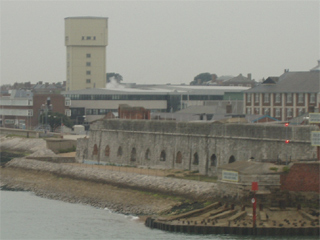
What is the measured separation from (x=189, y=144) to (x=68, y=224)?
13551 mm

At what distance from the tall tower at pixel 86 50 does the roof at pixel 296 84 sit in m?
66.3

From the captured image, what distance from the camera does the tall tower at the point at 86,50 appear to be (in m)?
148

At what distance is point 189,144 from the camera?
5634 centimetres

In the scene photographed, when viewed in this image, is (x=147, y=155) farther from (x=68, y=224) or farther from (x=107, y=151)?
(x=68, y=224)

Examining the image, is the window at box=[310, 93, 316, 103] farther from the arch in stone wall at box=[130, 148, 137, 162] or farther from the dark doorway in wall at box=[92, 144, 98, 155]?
the arch in stone wall at box=[130, 148, 137, 162]

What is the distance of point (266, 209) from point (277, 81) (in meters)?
47.4

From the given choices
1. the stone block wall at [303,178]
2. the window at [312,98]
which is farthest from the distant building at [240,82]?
the stone block wall at [303,178]

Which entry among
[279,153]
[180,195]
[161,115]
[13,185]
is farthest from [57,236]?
[161,115]

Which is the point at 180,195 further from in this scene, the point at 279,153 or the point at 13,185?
the point at 13,185

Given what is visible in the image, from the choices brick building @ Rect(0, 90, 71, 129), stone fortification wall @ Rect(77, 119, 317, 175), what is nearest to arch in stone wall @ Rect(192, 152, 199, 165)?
stone fortification wall @ Rect(77, 119, 317, 175)

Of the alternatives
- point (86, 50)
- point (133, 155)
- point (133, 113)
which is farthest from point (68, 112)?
point (133, 155)

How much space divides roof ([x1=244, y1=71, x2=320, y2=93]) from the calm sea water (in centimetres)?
3431

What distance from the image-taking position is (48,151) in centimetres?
7781

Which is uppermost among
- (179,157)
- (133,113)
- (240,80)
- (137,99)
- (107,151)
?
(240,80)
